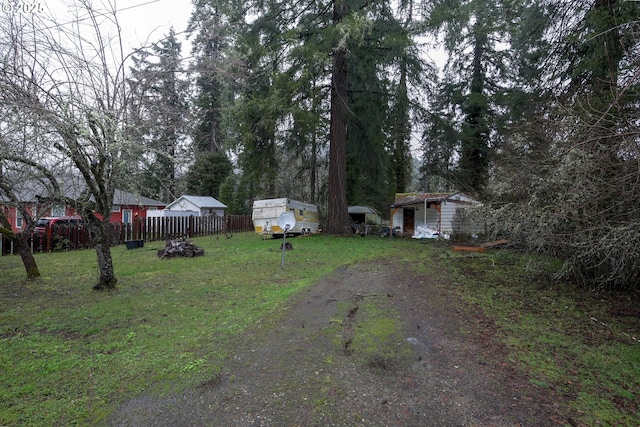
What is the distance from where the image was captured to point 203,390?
101 inches

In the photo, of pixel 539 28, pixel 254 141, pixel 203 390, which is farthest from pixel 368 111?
pixel 203 390

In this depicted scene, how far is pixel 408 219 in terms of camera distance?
21000mm

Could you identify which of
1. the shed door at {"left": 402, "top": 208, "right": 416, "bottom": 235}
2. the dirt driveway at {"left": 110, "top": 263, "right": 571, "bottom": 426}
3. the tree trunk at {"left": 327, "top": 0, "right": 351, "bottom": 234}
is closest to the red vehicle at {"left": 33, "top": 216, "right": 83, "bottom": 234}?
the tree trunk at {"left": 327, "top": 0, "right": 351, "bottom": 234}

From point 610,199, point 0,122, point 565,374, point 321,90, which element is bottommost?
point 565,374

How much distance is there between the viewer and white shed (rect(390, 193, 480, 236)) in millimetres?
16891

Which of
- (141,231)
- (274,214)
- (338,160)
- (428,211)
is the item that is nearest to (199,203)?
(141,231)

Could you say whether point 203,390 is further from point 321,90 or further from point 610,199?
point 321,90

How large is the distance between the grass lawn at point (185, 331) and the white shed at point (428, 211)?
958cm

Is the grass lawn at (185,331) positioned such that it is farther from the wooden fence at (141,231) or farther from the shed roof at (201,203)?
the shed roof at (201,203)

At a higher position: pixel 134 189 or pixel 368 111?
pixel 368 111

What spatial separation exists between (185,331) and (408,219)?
1880 cm

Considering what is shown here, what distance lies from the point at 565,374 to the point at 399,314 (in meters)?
1.89

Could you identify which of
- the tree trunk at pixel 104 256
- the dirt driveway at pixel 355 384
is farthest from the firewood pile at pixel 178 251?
the dirt driveway at pixel 355 384

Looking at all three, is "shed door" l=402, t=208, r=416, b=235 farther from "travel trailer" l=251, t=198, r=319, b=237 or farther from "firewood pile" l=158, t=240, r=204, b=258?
"firewood pile" l=158, t=240, r=204, b=258
